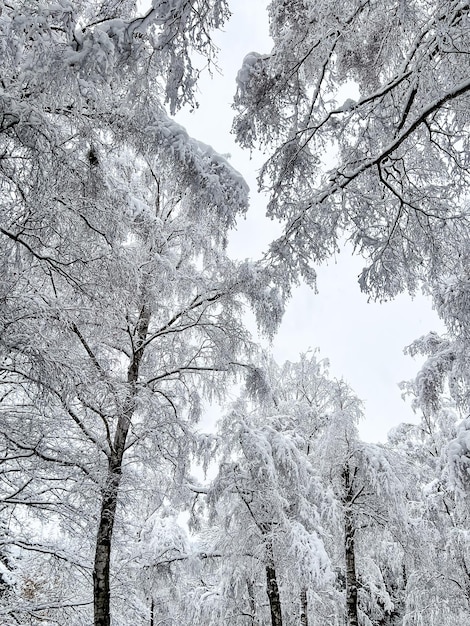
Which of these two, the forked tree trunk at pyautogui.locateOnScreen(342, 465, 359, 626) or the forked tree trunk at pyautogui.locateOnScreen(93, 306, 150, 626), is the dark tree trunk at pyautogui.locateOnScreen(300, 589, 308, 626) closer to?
the forked tree trunk at pyautogui.locateOnScreen(342, 465, 359, 626)

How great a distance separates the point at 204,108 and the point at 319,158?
4.30 feet

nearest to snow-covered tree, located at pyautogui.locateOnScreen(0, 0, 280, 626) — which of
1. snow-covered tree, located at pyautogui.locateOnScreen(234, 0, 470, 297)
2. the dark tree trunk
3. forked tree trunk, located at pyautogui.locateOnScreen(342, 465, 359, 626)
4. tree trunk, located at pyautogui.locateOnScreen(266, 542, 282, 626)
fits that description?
snow-covered tree, located at pyautogui.locateOnScreen(234, 0, 470, 297)

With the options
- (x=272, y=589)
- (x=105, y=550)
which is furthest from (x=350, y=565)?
(x=105, y=550)

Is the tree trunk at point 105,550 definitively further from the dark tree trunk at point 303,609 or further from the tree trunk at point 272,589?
the dark tree trunk at point 303,609

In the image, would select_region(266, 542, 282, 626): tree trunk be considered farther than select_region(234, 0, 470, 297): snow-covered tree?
Yes

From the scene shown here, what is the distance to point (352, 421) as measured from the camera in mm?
8844

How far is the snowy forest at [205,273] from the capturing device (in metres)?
3.00

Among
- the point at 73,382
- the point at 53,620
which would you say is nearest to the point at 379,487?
the point at 53,620

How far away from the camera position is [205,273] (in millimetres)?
7160

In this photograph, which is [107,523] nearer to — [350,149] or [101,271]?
[101,271]

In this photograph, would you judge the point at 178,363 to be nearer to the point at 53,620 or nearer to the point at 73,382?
the point at 73,382

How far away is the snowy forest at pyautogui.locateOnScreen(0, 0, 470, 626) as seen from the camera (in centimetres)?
300

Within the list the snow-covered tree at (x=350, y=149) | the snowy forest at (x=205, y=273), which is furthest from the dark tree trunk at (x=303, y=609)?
the snow-covered tree at (x=350, y=149)

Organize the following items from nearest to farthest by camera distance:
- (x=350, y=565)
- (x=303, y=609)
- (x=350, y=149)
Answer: (x=350, y=149) < (x=350, y=565) < (x=303, y=609)
